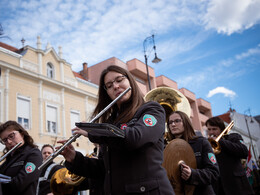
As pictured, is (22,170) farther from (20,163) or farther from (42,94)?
(42,94)

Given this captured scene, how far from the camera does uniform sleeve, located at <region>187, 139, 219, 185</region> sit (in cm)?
313

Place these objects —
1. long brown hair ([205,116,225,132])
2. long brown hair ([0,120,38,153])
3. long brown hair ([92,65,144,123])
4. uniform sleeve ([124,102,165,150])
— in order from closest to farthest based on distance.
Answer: uniform sleeve ([124,102,165,150]) → long brown hair ([92,65,144,123]) → long brown hair ([0,120,38,153]) → long brown hair ([205,116,225,132])

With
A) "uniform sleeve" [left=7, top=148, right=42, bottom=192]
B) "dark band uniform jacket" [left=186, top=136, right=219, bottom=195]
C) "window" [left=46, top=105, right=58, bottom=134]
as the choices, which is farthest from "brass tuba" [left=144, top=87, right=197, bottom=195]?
"window" [left=46, top=105, right=58, bottom=134]

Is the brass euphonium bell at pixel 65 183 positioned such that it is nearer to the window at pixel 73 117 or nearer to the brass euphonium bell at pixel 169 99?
the brass euphonium bell at pixel 169 99

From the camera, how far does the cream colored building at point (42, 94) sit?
17.3 meters

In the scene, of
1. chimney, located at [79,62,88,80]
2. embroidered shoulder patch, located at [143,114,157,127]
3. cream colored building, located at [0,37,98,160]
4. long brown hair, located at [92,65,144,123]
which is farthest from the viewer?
chimney, located at [79,62,88,80]

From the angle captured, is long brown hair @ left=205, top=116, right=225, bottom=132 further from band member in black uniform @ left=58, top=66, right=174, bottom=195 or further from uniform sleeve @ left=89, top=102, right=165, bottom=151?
uniform sleeve @ left=89, top=102, right=165, bottom=151

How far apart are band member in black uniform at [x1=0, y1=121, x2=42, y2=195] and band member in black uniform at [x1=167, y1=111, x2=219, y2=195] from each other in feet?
6.36

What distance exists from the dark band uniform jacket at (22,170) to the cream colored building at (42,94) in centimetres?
1325

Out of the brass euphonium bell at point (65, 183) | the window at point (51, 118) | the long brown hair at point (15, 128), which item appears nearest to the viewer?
the long brown hair at point (15, 128)

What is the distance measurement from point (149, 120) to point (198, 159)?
186cm

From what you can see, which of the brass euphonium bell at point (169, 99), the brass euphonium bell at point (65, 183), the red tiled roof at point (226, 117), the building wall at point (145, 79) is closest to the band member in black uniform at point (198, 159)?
the brass euphonium bell at point (65, 183)

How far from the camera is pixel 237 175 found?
14.5 ft

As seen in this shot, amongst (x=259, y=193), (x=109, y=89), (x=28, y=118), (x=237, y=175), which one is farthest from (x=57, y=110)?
(x=109, y=89)
